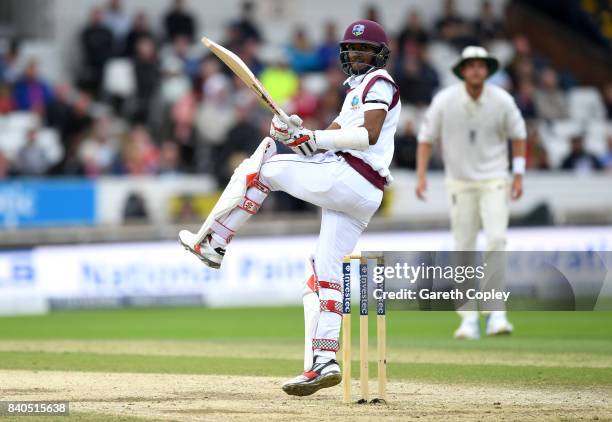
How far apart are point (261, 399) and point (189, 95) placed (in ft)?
39.8

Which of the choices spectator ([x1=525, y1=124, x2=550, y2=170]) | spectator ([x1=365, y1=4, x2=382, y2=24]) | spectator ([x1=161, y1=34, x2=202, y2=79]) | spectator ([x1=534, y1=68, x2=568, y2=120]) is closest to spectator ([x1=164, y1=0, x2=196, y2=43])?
spectator ([x1=161, y1=34, x2=202, y2=79])

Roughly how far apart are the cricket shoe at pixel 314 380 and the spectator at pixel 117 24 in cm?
1344

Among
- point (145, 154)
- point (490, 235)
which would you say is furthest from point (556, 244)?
point (145, 154)

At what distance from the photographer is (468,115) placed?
12.7 meters

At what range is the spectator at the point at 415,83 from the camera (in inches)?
843

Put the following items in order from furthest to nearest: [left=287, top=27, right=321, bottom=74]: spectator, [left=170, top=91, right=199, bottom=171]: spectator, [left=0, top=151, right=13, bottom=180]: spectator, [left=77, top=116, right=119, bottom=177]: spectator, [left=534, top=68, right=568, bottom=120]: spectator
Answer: [left=534, top=68, right=568, bottom=120]: spectator
[left=287, top=27, right=321, bottom=74]: spectator
[left=170, top=91, right=199, bottom=171]: spectator
[left=77, top=116, right=119, bottom=177]: spectator
[left=0, top=151, right=13, bottom=180]: spectator

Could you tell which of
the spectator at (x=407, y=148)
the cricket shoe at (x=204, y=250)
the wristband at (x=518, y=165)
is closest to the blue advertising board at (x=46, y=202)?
the spectator at (x=407, y=148)

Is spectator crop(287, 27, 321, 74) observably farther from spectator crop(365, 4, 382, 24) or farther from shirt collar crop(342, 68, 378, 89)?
shirt collar crop(342, 68, 378, 89)

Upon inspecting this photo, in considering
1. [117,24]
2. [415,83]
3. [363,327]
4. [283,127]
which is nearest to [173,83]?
[117,24]

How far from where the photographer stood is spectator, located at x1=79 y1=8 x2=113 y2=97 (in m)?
20.6

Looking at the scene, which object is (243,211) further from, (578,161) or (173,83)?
(578,161)

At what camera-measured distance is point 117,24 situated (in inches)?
827

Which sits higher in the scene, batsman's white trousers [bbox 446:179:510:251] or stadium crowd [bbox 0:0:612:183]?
stadium crowd [bbox 0:0:612:183]

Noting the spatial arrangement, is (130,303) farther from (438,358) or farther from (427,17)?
(427,17)
